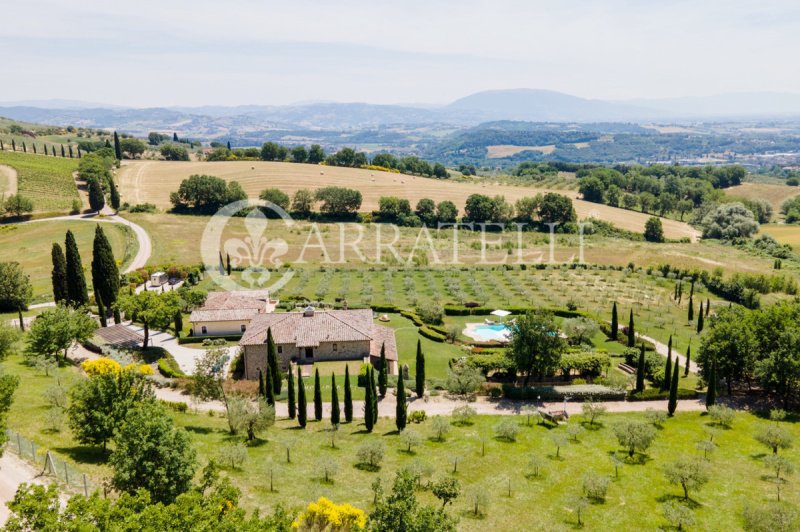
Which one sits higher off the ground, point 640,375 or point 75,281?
point 75,281

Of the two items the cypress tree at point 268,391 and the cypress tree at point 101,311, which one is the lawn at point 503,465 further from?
the cypress tree at point 101,311

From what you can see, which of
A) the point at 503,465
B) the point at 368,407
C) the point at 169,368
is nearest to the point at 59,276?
the point at 169,368

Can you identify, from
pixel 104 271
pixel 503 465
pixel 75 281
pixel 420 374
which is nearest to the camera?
pixel 503 465

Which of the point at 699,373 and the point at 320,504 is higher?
the point at 320,504

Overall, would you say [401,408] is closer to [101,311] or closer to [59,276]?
[101,311]

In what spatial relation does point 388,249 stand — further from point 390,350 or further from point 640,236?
point 640,236

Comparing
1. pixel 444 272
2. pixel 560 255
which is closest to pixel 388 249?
pixel 444 272

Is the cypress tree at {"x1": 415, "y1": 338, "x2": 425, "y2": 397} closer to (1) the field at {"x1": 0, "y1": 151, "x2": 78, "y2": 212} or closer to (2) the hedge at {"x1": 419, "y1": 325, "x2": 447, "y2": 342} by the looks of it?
(2) the hedge at {"x1": 419, "y1": 325, "x2": 447, "y2": 342}
